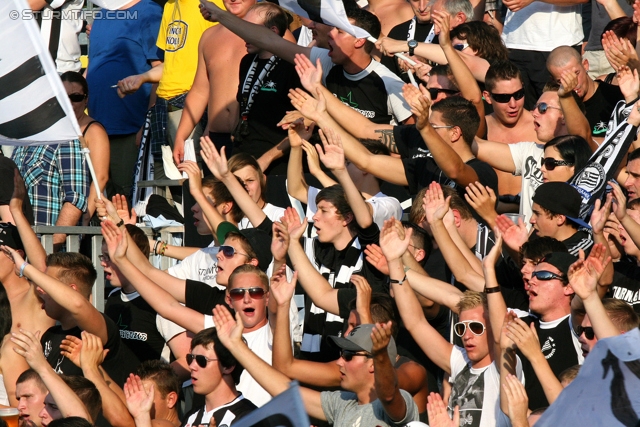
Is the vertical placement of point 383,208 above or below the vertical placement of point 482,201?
below

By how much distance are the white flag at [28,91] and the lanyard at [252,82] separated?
6.61 feet

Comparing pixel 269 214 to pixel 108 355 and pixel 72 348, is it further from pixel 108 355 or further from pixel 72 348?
pixel 72 348

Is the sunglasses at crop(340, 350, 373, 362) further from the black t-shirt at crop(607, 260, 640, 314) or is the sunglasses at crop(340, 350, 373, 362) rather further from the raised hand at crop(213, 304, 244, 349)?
the black t-shirt at crop(607, 260, 640, 314)

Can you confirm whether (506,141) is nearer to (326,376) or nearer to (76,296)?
(326,376)

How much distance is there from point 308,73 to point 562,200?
2252 millimetres

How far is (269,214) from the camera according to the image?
8.41m

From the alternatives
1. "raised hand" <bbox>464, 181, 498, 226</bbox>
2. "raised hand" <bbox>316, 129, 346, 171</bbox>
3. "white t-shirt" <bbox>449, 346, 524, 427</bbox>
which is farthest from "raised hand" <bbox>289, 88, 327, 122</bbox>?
A: "white t-shirt" <bbox>449, 346, 524, 427</bbox>

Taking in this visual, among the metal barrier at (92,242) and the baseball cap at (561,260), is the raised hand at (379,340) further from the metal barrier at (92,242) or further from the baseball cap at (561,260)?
the metal barrier at (92,242)

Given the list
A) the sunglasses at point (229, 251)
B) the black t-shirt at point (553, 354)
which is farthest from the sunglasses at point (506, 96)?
the black t-shirt at point (553, 354)

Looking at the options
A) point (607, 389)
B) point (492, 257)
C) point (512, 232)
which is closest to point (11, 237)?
point (512, 232)

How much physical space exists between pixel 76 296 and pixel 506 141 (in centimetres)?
305

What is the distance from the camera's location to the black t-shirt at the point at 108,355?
7.34 metres

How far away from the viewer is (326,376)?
21.7ft

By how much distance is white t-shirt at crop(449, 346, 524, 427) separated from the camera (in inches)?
227
